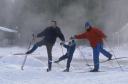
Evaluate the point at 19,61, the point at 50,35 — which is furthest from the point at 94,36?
the point at 19,61

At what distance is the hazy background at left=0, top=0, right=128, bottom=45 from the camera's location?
38.9 m

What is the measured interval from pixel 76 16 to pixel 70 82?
86.5ft

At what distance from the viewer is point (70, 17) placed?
3922 centimetres

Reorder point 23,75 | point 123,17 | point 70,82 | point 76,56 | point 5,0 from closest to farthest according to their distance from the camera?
point 70,82 → point 23,75 → point 76,56 → point 123,17 → point 5,0

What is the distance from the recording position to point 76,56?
2917 centimetres

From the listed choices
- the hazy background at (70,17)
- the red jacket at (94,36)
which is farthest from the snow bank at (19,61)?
the hazy background at (70,17)

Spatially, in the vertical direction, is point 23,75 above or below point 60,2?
below

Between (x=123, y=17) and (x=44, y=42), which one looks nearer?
(x=44, y=42)

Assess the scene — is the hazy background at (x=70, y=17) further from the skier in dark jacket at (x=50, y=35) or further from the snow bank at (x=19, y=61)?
the skier in dark jacket at (x=50, y=35)

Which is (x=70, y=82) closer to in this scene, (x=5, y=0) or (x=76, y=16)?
(x=76, y=16)

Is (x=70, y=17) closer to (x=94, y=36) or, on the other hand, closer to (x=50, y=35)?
(x=50, y=35)

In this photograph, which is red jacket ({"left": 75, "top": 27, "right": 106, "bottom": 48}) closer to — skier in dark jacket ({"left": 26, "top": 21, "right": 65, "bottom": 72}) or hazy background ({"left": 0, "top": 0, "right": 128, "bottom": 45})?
skier in dark jacket ({"left": 26, "top": 21, "right": 65, "bottom": 72})

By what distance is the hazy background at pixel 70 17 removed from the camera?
38.9m

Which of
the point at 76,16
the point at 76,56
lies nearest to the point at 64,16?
the point at 76,16
